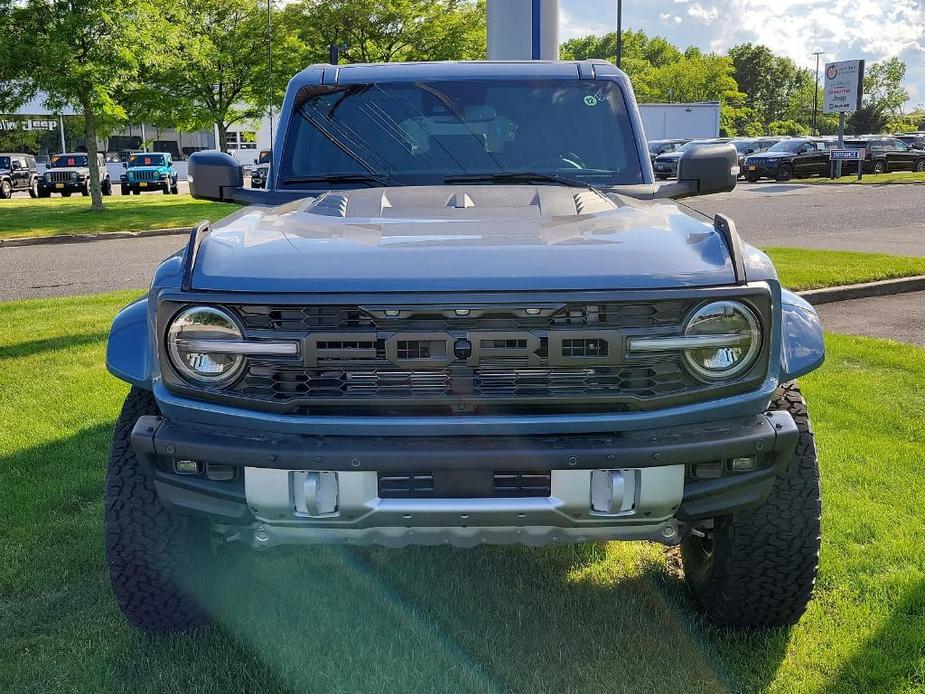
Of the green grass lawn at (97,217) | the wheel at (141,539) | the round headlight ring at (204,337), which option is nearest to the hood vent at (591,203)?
the round headlight ring at (204,337)

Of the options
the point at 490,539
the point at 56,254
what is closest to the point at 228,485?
the point at 490,539

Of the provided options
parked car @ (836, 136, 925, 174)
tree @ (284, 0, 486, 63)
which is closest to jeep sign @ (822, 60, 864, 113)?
parked car @ (836, 136, 925, 174)

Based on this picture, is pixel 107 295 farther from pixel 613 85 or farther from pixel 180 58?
pixel 180 58

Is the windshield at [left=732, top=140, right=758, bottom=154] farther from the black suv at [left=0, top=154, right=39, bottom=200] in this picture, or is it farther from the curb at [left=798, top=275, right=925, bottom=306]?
the curb at [left=798, top=275, right=925, bottom=306]

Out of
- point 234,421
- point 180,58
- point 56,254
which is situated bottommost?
point 56,254

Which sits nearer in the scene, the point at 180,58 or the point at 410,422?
the point at 410,422

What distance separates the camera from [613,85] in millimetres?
4254

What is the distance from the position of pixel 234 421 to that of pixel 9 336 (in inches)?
237

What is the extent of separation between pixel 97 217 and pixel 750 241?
579 inches

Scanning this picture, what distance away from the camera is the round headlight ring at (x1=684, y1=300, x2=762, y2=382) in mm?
2465

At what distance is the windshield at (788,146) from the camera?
34000mm

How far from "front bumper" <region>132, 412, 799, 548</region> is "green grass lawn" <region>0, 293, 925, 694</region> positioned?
1.80 ft

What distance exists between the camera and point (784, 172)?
110ft

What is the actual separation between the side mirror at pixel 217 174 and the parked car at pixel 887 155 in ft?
119
